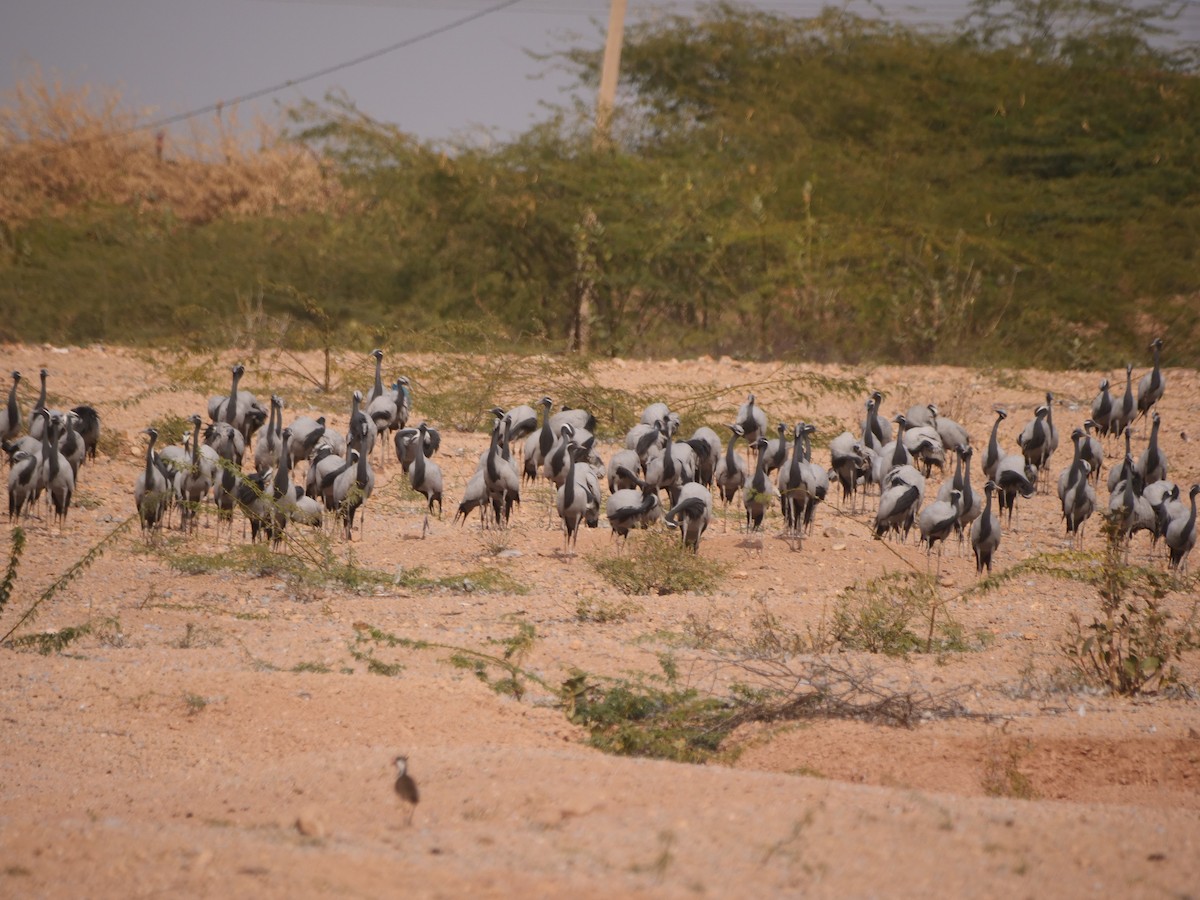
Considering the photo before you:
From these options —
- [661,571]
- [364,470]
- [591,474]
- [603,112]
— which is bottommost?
[661,571]

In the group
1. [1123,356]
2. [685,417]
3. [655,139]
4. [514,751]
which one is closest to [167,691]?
[514,751]

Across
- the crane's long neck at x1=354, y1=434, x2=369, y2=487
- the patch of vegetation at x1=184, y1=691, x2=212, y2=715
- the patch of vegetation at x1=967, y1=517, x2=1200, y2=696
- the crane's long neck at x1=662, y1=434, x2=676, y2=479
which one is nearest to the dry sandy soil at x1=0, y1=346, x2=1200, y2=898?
the patch of vegetation at x1=184, y1=691, x2=212, y2=715

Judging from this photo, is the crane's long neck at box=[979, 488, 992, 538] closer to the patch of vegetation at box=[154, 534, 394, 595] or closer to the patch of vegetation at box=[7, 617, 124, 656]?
the patch of vegetation at box=[154, 534, 394, 595]

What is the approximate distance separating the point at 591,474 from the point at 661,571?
5.12ft

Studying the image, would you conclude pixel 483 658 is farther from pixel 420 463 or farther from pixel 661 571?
pixel 420 463

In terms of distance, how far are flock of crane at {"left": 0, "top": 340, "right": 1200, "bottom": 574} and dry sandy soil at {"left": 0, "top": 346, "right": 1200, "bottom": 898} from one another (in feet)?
1.17

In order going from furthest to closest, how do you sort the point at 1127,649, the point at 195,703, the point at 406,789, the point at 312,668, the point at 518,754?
1. the point at 1127,649
2. the point at 312,668
3. the point at 195,703
4. the point at 518,754
5. the point at 406,789

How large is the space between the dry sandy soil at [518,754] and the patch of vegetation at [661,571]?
0.54 ft

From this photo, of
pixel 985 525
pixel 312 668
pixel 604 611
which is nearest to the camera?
pixel 312 668

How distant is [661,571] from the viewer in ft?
27.5

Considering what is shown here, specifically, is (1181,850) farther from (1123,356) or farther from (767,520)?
(1123,356)

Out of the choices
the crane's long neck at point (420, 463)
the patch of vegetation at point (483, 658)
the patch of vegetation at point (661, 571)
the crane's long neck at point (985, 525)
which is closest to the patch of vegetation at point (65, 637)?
the patch of vegetation at point (483, 658)

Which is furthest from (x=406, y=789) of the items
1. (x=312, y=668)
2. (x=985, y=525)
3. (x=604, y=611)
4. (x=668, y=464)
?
(x=668, y=464)

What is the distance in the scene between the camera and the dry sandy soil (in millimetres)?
3611
